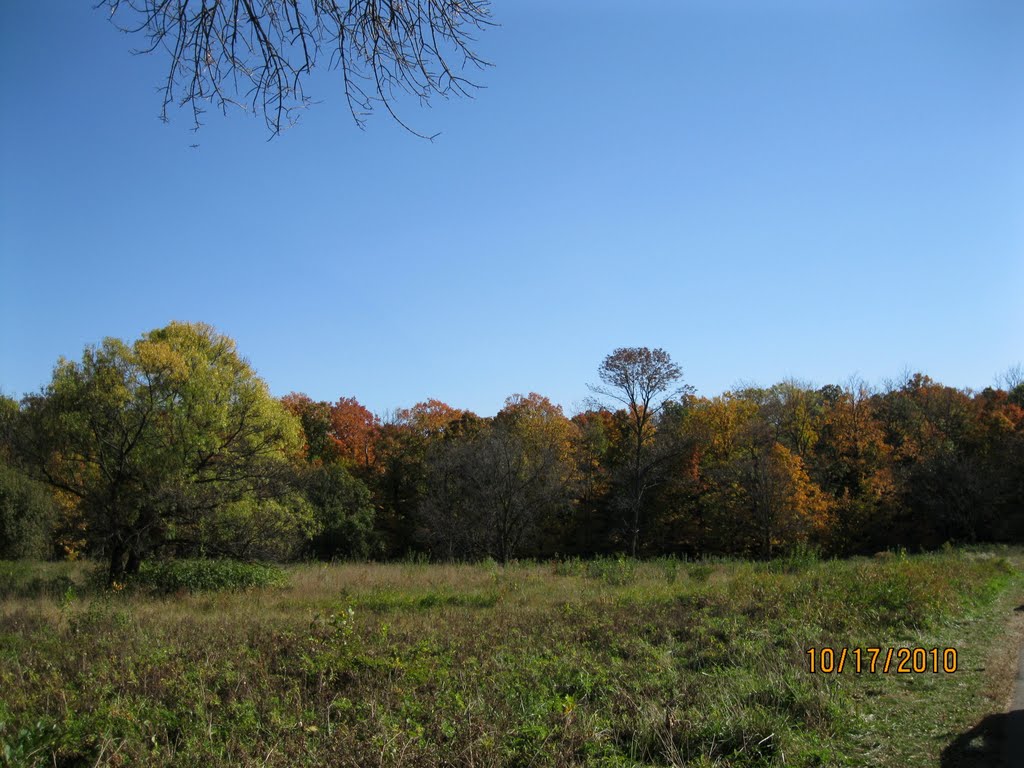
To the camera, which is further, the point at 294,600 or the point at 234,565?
the point at 234,565

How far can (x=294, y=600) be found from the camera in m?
16.2

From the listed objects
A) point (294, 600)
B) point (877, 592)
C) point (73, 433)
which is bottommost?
point (294, 600)

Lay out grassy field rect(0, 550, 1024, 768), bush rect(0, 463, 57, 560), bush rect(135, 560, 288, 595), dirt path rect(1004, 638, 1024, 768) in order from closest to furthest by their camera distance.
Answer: dirt path rect(1004, 638, 1024, 768) → grassy field rect(0, 550, 1024, 768) → bush rect(135, 560, 288, 595) → bush rect(0, 463, 57, 560)

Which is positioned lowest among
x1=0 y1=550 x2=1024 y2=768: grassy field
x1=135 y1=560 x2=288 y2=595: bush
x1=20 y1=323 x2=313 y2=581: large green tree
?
x1=135 y1=560 x2=288 y2=595: bush

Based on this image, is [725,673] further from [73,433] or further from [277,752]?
[73,433]

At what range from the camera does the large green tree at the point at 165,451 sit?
748 inches

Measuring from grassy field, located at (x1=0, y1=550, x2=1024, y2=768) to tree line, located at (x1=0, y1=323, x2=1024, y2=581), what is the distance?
23.4 feet

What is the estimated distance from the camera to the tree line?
19.6 meters

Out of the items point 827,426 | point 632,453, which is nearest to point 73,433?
point 632,453

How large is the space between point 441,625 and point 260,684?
4686mm
